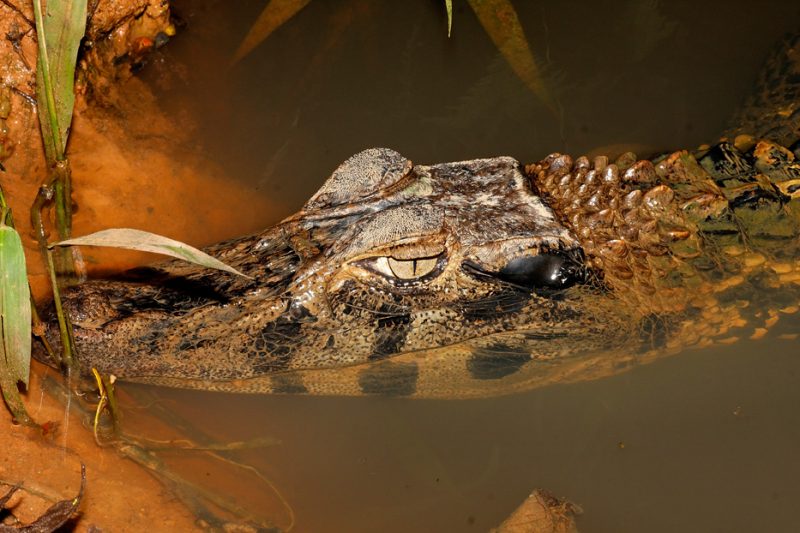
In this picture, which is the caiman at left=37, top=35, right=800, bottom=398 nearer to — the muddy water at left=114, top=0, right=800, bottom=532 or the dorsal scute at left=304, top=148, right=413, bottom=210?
the dorsal scute at left=304, top=148, right=413, bottom=210

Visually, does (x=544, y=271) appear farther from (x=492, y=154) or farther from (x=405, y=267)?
(x=492, y=154)

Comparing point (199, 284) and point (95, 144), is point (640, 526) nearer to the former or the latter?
point (199, 284)

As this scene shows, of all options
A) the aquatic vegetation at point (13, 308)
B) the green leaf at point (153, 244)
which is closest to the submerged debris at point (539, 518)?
the green leaf at point (153, 244)

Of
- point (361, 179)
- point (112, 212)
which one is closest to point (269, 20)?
point (112, 212)

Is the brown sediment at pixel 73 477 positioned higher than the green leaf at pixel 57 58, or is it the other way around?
the green leaf at pixel 57 58

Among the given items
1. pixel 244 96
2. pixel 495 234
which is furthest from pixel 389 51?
pixel 495 234

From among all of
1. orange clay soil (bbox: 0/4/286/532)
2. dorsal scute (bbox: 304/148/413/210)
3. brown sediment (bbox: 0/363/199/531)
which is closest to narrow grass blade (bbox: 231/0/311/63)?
orange clay soil (bbox: 0/4/286/532)

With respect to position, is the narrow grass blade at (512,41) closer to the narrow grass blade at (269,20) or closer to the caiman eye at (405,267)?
the narrow grass blade at (269,20)

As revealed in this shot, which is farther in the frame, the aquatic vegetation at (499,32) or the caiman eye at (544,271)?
the aquatic vegetation at (499,32)
